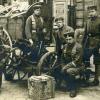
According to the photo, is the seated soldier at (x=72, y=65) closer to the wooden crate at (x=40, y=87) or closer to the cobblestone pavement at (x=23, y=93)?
the cobblestone pavement at (x=23, y=93)

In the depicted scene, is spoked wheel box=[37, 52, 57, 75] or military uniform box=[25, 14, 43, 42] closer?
spoked wheel box=[37, 52, 57, 75]

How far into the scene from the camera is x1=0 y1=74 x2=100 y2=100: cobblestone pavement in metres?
8.41

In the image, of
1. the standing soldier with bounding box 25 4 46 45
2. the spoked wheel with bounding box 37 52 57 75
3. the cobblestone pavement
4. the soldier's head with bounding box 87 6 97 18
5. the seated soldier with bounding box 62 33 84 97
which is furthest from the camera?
the standing soldier with bounding box 25 4 46 45

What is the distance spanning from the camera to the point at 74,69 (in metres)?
8.59

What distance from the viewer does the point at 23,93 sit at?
879cm

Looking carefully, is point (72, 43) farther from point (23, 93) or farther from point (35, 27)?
point (23, 93)

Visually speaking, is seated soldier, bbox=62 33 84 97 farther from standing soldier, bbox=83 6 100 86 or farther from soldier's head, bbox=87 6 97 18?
soldier's head, bbox=87 6 97 18

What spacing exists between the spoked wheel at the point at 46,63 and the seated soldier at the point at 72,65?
37cm

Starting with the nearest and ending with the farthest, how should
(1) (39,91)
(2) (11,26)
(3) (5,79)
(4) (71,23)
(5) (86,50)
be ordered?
(1) (39,91) → (5) (86,50) → (3) (5,79) → (2) (11,26) → (4) (71,23)

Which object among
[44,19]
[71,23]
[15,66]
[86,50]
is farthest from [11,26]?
[71,23]

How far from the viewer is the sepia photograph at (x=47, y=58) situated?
8.49 metres

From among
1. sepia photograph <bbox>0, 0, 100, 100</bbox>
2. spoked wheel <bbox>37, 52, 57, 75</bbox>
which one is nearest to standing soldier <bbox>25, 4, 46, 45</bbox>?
sepia photograph <bbox>0, 0, 100, 100</bbox>

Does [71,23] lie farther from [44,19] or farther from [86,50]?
[86,50]

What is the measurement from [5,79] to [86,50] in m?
2.42
